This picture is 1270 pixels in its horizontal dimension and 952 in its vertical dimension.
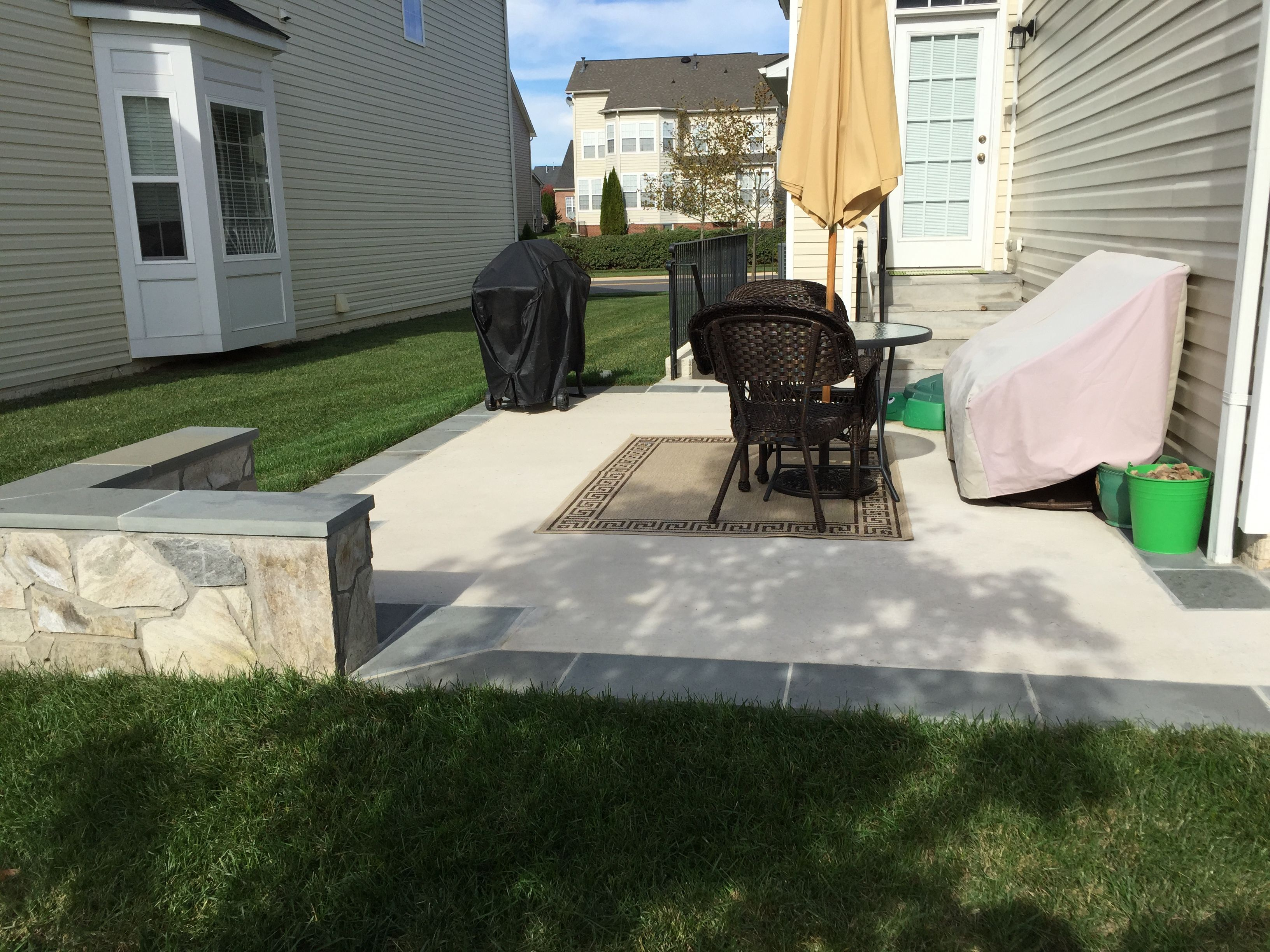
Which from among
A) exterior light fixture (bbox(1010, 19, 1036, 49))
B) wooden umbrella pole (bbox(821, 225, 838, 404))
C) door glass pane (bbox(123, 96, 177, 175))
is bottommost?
wooden umbrella pole (bbox(821, 225, 838, 404))

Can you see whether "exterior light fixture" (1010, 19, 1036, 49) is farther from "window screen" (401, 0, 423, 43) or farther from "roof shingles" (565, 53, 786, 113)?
"roof shingles" (565, 53, 786, 113)

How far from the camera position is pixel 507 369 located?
7684 millimetres

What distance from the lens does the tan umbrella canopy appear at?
548cm

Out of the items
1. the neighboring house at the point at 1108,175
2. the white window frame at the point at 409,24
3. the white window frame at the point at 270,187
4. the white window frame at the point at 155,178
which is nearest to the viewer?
the neighboring house at the point at 1108,175

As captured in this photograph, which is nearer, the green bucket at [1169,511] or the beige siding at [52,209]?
the green bucket at [1169,511]

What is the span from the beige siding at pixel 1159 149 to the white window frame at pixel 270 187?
785 cm

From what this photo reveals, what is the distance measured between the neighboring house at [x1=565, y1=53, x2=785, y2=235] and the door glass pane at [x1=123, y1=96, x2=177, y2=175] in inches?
1265

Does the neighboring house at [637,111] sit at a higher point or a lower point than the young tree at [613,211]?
higher

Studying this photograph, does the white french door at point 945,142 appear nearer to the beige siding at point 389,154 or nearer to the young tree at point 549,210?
the beige siding at point 389,154

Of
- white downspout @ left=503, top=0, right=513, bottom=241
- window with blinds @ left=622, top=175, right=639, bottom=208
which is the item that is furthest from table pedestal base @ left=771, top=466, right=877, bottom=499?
window with blinds @ left=622, top=175, right=639, bottom=208

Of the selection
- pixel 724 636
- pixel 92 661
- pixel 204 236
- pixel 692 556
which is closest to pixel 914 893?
pixel 724 636

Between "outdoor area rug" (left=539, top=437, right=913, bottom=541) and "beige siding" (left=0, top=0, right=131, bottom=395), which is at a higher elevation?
"beige siding" (left=0, top=0, right=131, bottom=395)

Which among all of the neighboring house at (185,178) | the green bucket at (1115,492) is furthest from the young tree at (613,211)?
the green bucket at (1115,492)

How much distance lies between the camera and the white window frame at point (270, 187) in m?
10.6
